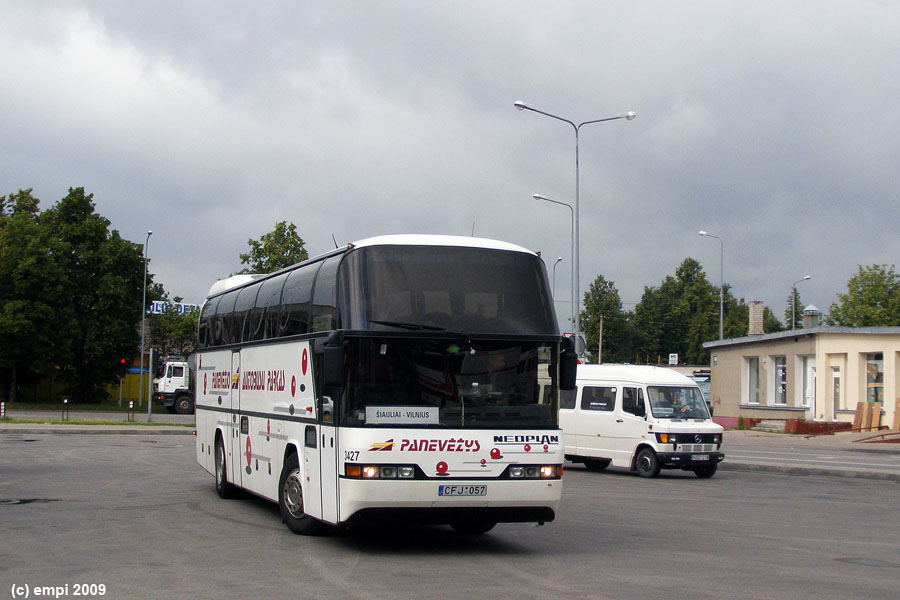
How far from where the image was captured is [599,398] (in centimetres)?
2317

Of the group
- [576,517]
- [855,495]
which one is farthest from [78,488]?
[855,495]

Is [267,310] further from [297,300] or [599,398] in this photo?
[599,398]

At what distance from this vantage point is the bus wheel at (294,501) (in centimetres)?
1159

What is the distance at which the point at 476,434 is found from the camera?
10.3 meters

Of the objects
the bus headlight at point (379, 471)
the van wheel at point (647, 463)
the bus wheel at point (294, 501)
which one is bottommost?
the van wheel at point (647, 463)

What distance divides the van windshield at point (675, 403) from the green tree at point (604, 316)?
251ft

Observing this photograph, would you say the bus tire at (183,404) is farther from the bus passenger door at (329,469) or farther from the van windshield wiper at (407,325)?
the van windshield wiper at (407,325)

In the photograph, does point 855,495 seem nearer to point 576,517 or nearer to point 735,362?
point 576,517

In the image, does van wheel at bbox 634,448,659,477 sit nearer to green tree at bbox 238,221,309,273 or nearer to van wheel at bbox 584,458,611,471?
van wheel at bbox 584,458,611,471

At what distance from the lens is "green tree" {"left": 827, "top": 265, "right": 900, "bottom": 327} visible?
64.0 metres

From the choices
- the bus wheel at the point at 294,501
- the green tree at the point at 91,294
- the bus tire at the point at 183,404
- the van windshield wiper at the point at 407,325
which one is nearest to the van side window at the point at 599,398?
the bus wheel at the point at 294,501

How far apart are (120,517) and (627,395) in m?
12.5

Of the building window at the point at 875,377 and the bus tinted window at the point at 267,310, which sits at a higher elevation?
the bus tinted window at the point at 267,310

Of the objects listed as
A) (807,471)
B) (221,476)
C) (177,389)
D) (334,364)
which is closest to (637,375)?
(807,471)
